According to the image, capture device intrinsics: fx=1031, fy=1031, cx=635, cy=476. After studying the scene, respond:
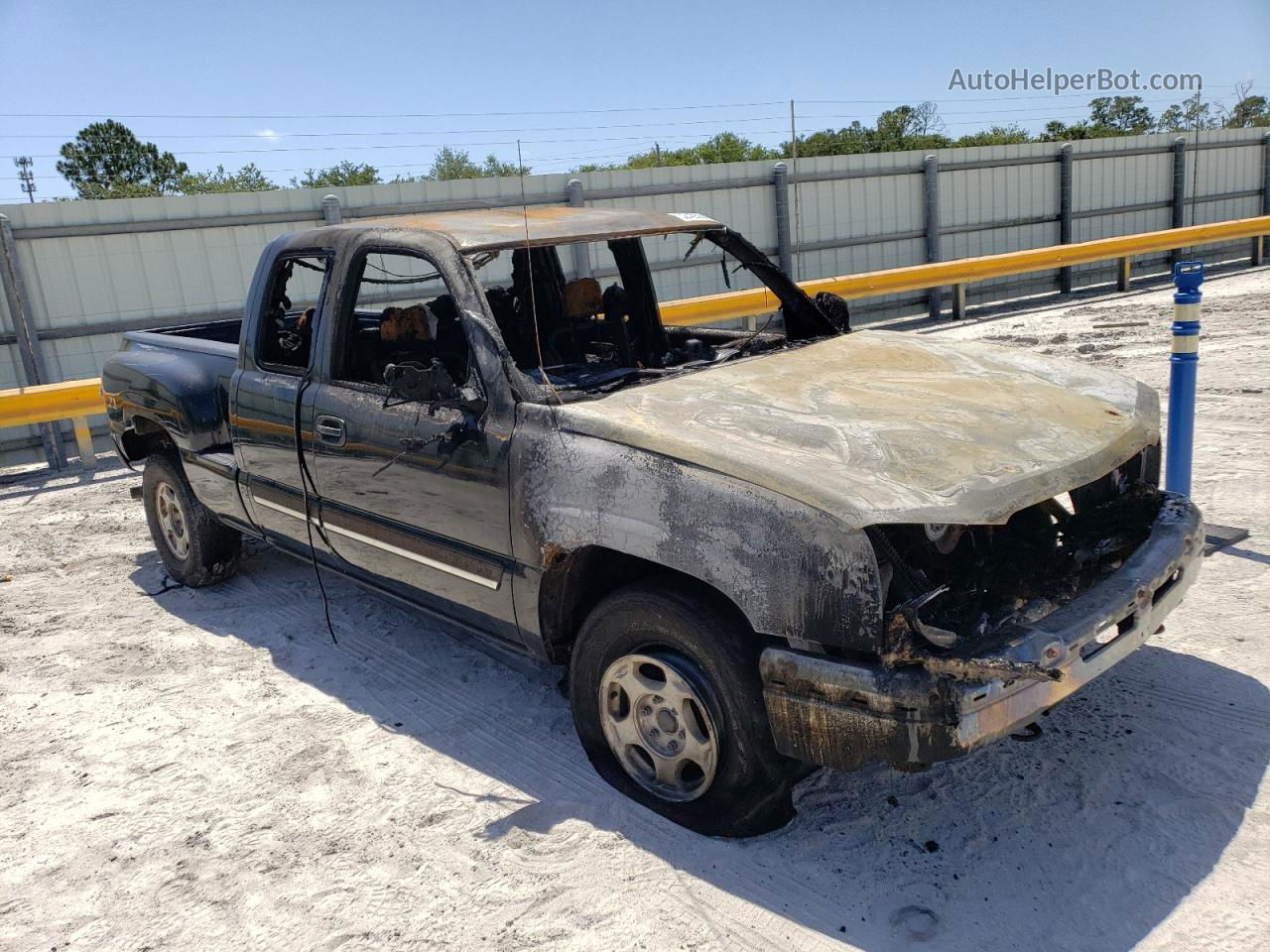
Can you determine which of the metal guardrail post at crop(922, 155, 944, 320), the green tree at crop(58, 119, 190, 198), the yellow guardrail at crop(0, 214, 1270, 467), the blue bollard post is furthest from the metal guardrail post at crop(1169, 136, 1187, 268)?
the green tree at crop(58, 119, 190, 198)

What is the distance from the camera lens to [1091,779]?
3375 mm

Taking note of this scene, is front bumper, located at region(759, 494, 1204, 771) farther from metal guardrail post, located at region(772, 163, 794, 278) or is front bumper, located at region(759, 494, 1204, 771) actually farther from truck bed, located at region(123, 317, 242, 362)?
metal guardrail post, located at region(772, 163, 794, 278)

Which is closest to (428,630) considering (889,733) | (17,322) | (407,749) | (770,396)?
(407,749)

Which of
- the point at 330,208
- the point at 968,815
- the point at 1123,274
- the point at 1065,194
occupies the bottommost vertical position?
the point at 968,815

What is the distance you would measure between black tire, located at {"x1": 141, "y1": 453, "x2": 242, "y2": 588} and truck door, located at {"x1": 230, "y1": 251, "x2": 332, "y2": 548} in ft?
2.75

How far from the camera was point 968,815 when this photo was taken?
3252 mm

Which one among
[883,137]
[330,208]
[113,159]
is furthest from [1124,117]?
[113,159]

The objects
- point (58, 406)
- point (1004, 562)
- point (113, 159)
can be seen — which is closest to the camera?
point (1004, 562)

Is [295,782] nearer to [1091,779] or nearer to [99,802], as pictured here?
[99,802]

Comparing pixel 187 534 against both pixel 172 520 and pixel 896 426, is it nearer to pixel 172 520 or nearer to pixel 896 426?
pixel 172 520

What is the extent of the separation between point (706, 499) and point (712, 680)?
536mm

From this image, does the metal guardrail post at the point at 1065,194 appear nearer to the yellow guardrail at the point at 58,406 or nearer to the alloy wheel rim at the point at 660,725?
the yellow guardrail at the point at 58,406

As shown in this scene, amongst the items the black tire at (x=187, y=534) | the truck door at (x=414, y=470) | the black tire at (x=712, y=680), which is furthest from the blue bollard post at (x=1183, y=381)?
the black tire at (x=187, y=534)

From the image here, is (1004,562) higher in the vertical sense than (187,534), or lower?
higher
